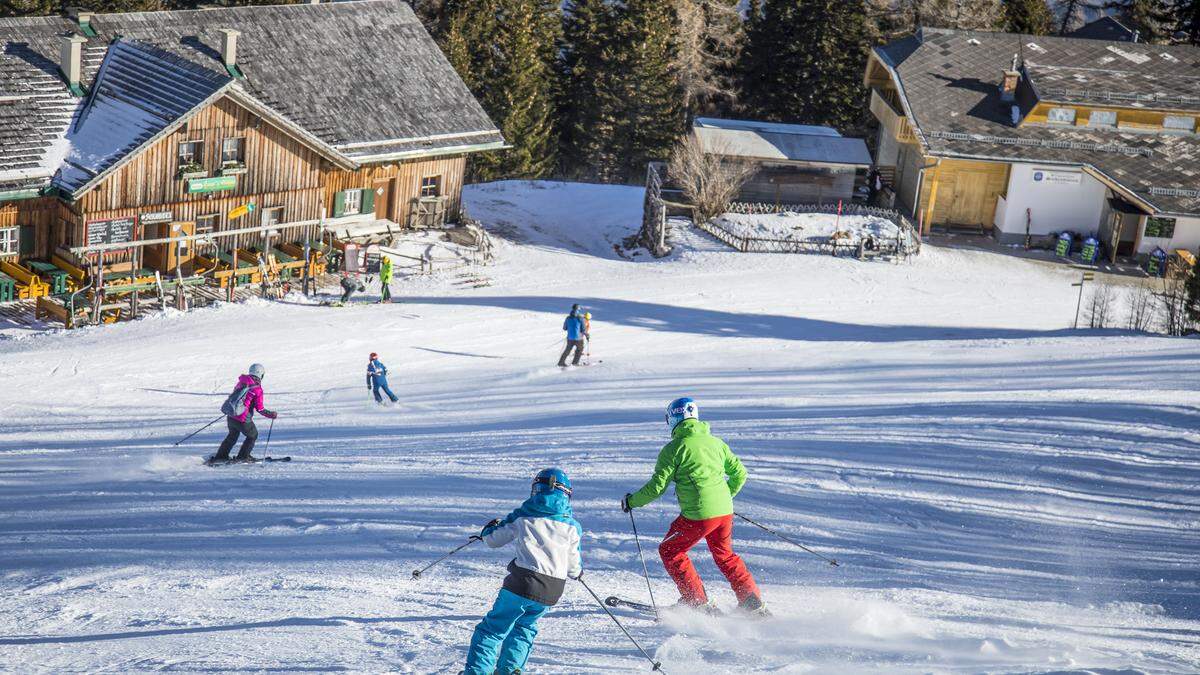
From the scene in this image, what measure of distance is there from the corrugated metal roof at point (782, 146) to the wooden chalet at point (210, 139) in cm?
686

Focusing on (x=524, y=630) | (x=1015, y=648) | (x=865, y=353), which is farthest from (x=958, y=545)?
(x=865, y=353)

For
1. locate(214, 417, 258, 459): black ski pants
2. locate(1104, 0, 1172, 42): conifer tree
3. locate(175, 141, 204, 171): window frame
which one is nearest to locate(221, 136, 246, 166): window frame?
locate(175, 141, 204, 171): window frame

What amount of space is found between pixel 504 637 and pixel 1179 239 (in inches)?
1236

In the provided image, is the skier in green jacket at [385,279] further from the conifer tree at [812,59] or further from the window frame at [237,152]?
the conifer tree at [812,59]

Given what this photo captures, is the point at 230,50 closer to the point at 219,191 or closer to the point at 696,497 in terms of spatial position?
the point at 219,191

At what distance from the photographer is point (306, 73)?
33406 millimetres

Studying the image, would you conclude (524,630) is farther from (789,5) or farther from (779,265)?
(789,5)

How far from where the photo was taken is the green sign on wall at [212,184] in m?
29.5

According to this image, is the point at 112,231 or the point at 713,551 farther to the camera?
the point at 112,231

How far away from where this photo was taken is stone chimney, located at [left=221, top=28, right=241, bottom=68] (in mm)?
31672

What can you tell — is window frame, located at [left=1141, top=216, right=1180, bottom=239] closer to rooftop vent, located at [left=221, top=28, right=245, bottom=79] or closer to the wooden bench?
rooftop vent, located at [left=221, top=28, right=245, bottom=79]

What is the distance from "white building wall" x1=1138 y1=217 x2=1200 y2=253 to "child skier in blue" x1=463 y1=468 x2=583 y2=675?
30213 mm

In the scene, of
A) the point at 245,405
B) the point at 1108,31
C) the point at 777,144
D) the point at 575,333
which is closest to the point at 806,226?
the point at 777,144

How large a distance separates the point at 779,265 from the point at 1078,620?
22.6 meters
